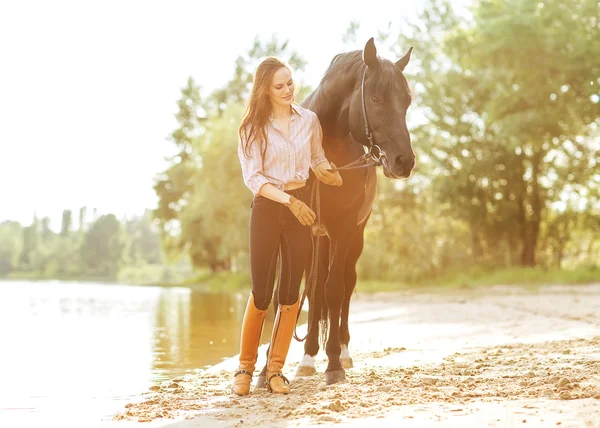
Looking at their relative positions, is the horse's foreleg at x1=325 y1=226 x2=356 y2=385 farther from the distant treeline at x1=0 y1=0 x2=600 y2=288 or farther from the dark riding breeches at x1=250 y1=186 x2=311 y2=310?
the distant treeline at x1=0 y1=0 x2=600 y2=288

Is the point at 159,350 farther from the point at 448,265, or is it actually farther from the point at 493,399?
the point at 448,265

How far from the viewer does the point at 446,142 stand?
29.5 meters

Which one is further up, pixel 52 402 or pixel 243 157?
pixel 243 157

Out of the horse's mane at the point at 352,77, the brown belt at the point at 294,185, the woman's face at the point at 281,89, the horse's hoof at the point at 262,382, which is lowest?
the horse's hoof at the point at 262,382

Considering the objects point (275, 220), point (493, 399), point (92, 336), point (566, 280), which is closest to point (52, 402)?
point (275, 220)

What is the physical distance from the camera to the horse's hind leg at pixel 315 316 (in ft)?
20.0

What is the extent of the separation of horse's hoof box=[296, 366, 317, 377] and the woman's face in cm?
202

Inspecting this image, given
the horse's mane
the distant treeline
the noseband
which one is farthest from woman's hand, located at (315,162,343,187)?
the distant treeline

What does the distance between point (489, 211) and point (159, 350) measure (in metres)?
22.0

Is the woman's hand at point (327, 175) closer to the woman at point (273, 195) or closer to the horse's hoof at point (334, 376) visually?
the woman at point (273, 195)

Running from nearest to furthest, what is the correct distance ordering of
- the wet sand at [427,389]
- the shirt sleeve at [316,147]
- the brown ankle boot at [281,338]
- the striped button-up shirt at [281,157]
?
the wet sand at [427,389], the striped button-up shirt at [281,157], the brown ankle boot at [281,338], the shirt sleeve at [316,147]

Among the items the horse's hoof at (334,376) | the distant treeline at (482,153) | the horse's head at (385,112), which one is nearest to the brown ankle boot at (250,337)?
the horse's hoof at (334,376)

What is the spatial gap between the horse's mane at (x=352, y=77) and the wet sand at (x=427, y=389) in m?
1.89

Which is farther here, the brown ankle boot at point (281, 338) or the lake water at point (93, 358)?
the brown ankle boot at point (281, 338)
